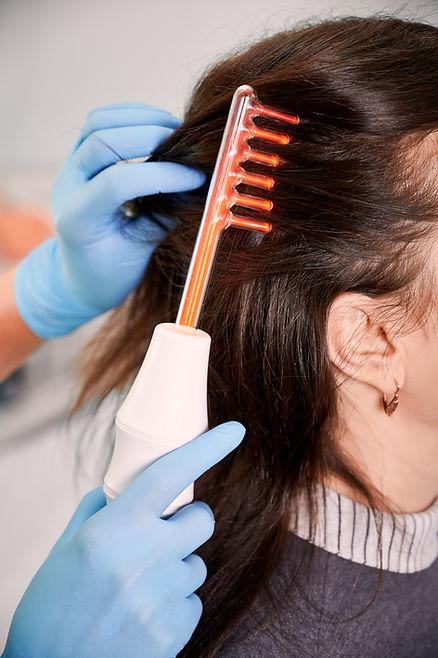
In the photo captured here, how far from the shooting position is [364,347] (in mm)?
804

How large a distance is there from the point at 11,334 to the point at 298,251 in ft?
2.12

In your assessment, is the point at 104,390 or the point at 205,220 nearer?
the point at 205,220

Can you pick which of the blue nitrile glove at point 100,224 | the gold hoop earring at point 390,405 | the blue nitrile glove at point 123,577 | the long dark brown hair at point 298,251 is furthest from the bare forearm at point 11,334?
the gold hoop earring at point 390,405

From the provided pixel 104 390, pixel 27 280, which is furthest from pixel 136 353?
pixel 27 280

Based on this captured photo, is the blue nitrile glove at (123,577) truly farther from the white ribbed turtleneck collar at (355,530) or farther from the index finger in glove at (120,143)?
the index finger in glove at (120,143)

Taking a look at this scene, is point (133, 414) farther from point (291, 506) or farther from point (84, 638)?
point (291, 506)

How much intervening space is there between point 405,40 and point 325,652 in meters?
0.83

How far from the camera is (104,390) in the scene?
118cm

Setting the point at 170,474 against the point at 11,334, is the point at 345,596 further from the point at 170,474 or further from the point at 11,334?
the point at 11,334

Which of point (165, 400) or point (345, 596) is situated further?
point (345, 596)

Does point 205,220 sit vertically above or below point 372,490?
above

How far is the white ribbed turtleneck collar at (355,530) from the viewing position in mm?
894

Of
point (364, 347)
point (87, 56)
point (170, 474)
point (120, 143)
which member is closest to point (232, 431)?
point (170, 474)

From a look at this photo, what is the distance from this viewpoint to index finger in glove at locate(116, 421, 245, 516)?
635mm
